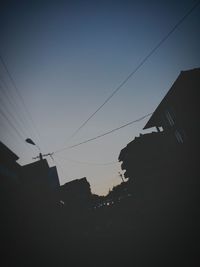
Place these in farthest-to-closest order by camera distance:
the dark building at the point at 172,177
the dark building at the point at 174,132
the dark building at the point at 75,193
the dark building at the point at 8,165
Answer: the dark building at the point at 75,193 → the dark building at the point at 174,132 → the dark building at the point at 8,165 → the dark building at the point at 172,177

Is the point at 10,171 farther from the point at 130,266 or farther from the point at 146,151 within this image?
the point at 146,151

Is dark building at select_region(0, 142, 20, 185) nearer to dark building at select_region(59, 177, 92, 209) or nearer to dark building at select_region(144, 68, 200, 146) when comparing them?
dark building at select_region(144, 68, 200, 146)

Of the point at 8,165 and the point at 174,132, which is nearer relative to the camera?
the point at 8,165

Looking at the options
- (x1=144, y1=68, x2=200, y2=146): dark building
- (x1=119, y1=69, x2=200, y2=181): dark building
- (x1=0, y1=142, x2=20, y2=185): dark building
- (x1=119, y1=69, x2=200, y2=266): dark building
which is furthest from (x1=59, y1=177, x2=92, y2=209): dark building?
(x1=0, y1=142, x2=20, y2=185): dark building

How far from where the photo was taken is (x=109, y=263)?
7879mm

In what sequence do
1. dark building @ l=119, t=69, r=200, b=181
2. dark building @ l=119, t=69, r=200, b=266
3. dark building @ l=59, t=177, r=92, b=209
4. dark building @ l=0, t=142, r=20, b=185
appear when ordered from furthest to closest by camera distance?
dark building @ l=59, t=177, r=92, b=209, dark building @ l=119, t=69, r=200, b=181, dark building @ l=0, t=142, r=20, b=185, dark building @ l=119, t=69, r=200, b=266

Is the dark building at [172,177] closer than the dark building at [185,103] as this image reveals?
Yes

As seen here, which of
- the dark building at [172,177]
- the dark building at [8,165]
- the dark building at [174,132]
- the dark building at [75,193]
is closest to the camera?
the dark building at [172,177]

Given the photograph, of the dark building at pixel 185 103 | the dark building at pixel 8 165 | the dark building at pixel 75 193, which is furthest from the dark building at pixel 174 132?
the dark building at pixel 75 193

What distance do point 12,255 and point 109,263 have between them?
11.9 feet

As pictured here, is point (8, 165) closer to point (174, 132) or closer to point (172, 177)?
point (172, 177)

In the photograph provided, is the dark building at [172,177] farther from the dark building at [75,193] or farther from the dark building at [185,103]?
the dark building at [75,193]

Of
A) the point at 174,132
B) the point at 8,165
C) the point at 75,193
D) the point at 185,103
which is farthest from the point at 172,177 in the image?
the point at 75,193

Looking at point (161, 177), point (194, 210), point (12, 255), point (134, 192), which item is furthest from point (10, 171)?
point (134, 192)
